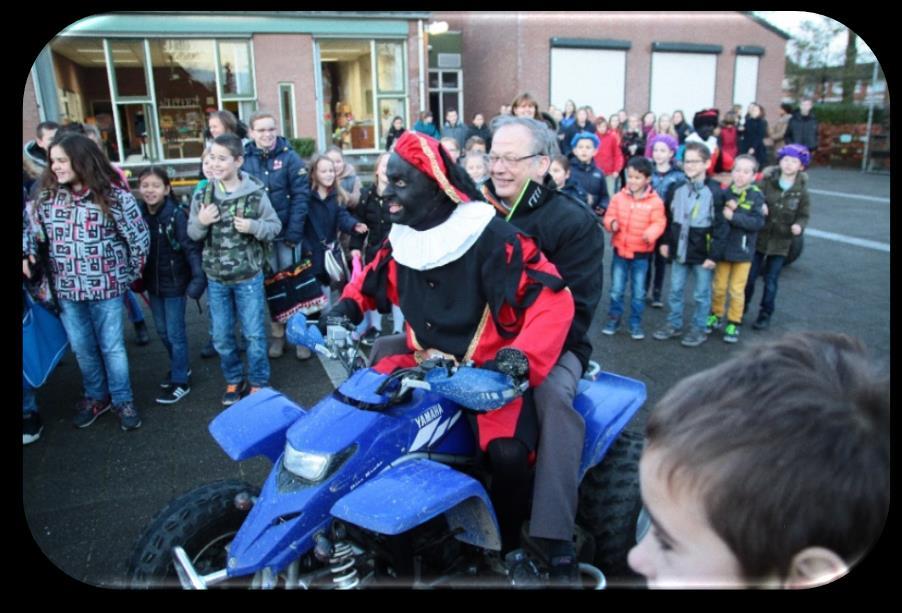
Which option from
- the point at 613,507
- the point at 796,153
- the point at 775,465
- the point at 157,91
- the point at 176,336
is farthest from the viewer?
the point at 157,91

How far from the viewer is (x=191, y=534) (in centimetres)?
235

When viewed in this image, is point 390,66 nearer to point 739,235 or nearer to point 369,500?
point 739,235

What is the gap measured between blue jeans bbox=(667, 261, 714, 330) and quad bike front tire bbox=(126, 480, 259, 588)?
184 inches

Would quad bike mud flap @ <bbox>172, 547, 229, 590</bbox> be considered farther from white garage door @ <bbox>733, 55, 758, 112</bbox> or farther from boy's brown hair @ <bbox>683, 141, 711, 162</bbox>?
white garage door @ <bbox>733, 55, 758, 112</bbox>

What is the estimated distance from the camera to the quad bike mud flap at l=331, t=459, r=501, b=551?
1.90 meters

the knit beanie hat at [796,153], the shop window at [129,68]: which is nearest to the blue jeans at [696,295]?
the knit beanie hat at [796,153]

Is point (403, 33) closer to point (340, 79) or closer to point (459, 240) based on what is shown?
point (340, 79)

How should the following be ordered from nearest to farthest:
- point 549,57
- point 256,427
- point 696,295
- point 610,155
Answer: point 256,427 < point 696,295 < point 610,155 < point 549,57

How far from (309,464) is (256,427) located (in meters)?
0.50

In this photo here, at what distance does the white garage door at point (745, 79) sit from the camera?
25.3 metres

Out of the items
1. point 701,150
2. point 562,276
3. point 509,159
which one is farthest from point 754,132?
point 562,276

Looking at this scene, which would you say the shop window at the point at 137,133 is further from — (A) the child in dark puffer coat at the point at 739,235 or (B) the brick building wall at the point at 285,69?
(A) the child in dark puffer coat at the point at 739,235

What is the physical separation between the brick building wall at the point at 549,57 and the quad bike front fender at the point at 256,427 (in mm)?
21664

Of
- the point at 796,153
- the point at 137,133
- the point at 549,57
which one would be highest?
the point at 549,57
